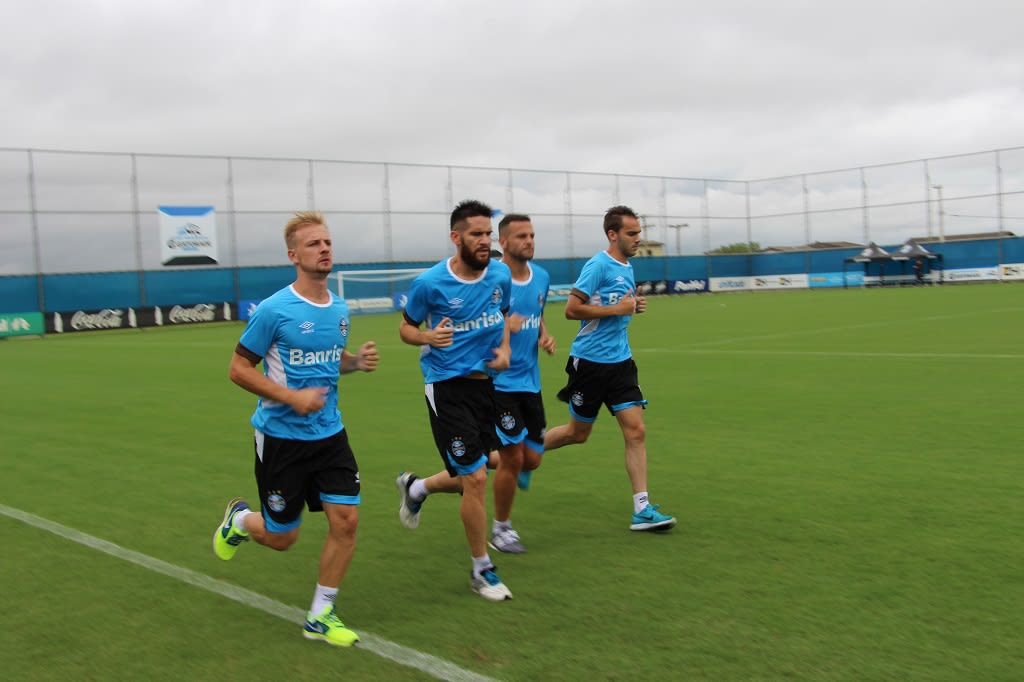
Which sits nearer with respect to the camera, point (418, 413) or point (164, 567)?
point (164, 567)

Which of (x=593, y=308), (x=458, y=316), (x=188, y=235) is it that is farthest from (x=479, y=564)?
(x=188, y=235)

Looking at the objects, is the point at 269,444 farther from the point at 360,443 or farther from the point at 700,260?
the point at 700,260

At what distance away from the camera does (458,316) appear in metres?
5.75

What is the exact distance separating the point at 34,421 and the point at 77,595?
8316 mm

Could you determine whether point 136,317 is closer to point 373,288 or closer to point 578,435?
point 373,288

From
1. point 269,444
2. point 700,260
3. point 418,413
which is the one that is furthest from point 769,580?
point 700,260

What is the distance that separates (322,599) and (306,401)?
952 mm

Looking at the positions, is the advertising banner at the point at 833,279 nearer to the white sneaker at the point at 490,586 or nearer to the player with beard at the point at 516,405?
the player with beard at the point at 516,405

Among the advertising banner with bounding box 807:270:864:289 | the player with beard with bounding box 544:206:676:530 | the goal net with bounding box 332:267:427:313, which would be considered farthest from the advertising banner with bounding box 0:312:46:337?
the advertising banner with bounding box 807:270:864:289

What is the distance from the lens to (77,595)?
5.47m

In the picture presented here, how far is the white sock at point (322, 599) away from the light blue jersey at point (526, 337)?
6.62 feet

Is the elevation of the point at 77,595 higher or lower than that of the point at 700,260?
lower

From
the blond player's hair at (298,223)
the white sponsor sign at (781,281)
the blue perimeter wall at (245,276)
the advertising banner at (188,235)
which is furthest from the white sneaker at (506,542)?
the white sponsor sign at (781,281)

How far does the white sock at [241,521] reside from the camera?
17.5 ft
